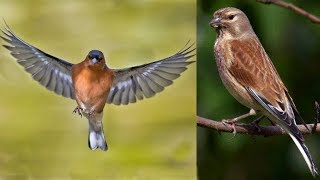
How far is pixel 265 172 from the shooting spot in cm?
483

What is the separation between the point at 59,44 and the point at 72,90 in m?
0.13

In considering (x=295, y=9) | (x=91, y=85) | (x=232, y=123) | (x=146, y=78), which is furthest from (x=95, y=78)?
(x=295, y=9)

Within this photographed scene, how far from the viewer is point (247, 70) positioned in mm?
4750

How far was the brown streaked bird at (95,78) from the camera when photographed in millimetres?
4750

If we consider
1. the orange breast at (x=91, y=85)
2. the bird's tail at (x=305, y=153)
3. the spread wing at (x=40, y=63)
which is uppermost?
the spread wing at (x=40, y=63)

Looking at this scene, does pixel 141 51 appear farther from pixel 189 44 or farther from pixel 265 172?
pixel 265 172

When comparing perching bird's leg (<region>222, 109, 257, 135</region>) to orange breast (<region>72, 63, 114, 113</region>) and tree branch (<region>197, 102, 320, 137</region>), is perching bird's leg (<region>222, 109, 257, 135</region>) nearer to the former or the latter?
tree branch (<region>197, 102, 320, 137</region>)

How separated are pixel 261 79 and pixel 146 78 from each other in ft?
1.03

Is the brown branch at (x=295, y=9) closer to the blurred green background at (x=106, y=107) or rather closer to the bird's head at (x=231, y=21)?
the bird's head at (x=231, y=21)

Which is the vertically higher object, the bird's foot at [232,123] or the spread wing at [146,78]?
the spread wing at [146,78]

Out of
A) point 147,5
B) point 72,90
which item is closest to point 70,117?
point 72,90

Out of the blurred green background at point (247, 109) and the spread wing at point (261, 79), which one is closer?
the spread wing at point (261, 79)

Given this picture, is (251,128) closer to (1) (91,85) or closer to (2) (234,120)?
(2) (234,120)

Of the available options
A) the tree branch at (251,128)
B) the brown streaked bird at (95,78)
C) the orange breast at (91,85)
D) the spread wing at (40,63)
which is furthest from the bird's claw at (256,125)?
the spread wing at (40,63)
